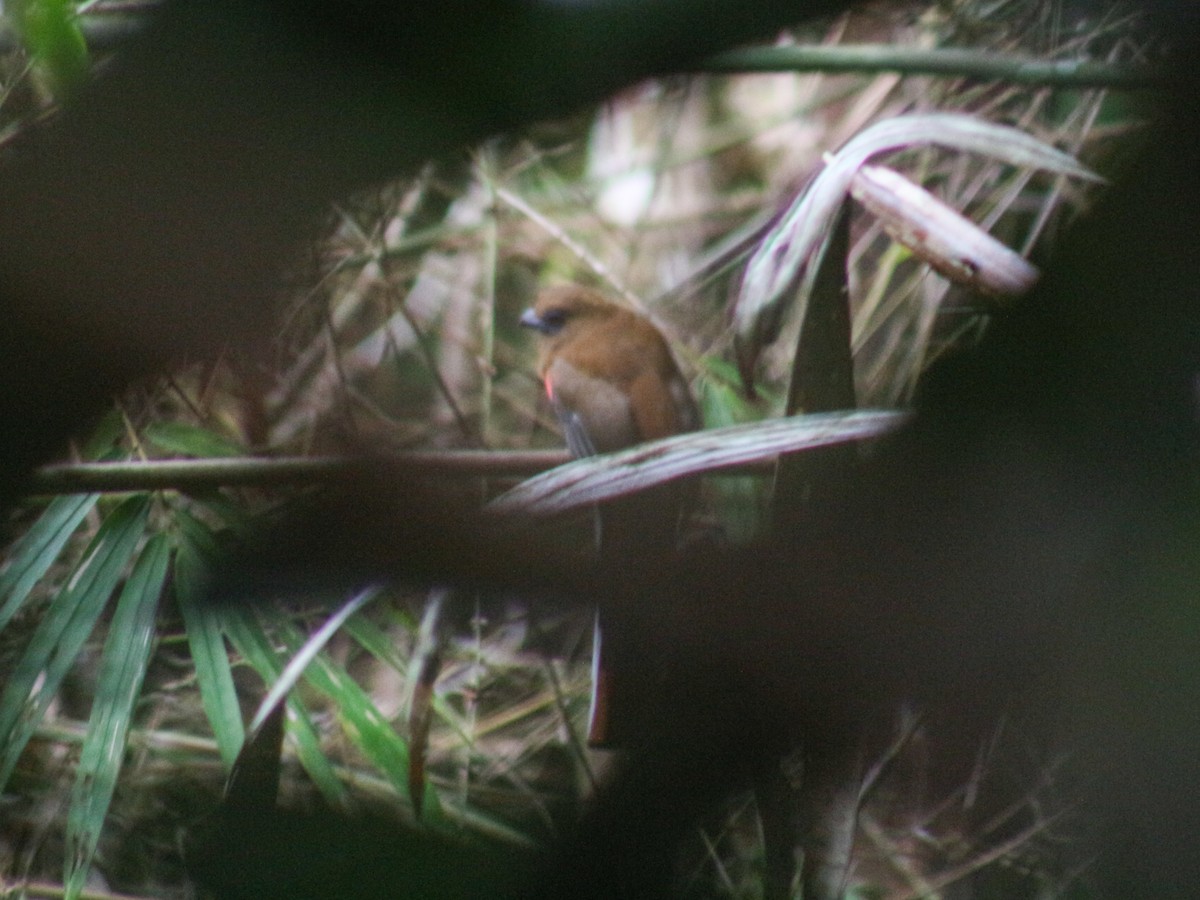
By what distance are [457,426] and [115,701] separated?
63.0 inches

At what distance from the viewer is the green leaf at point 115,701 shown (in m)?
1.67

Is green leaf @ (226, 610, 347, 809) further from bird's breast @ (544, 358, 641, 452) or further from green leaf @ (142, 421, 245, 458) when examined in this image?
bird's breast @ (544, 358, 641, 452)

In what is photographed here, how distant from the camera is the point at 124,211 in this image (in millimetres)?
431

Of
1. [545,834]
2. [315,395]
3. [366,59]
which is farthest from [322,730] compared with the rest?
[366,59]

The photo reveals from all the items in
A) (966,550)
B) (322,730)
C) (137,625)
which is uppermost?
(966,550)

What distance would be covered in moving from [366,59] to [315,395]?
2.85m

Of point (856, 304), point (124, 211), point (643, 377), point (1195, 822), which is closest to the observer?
point (124, 211)

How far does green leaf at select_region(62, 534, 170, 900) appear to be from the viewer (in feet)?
5.49

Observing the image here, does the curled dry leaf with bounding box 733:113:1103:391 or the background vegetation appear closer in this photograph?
the curled dry leaf with bounding box 733:113:1103:391

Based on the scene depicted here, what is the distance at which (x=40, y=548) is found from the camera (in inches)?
74.8

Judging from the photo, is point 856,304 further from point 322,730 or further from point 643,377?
point 322,730

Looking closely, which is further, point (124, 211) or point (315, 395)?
point (315, 395)

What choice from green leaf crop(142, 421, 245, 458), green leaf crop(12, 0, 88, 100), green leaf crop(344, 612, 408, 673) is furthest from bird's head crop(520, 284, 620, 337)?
green leaf crop(12, 0, 88, 100)

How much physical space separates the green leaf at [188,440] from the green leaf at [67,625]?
185mm
